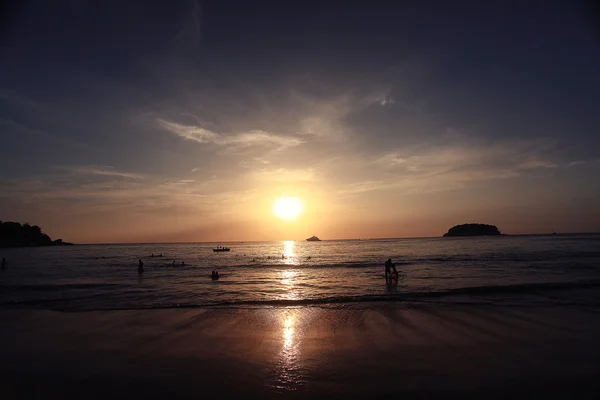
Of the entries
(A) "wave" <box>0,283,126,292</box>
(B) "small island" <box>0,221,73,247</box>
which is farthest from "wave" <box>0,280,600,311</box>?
(B) "small island" <box>0,221,73,247</box>

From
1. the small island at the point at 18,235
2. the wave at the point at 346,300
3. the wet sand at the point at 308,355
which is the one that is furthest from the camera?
the small island at the point at 18,235

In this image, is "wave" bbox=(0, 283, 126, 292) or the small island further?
the small island

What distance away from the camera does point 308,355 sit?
1148cm

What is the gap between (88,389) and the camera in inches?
361

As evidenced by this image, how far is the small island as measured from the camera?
166375 mm

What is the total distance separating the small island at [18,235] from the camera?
16638 centimetres

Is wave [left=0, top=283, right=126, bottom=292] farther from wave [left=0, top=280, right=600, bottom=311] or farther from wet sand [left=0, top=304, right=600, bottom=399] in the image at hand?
wet sand [left=0, top=304, right=600, bottom=399]

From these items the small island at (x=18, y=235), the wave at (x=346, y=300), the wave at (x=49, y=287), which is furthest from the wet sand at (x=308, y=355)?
the small island at (x=18, y=235)

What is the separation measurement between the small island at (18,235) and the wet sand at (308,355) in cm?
20476

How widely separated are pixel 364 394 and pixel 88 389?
26.4 feet

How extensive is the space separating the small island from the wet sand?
20476 cm

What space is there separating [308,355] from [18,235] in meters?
229

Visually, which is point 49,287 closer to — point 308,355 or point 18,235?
point 308,355

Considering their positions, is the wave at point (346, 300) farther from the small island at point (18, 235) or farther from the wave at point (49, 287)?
the small island at point (18, 235)
